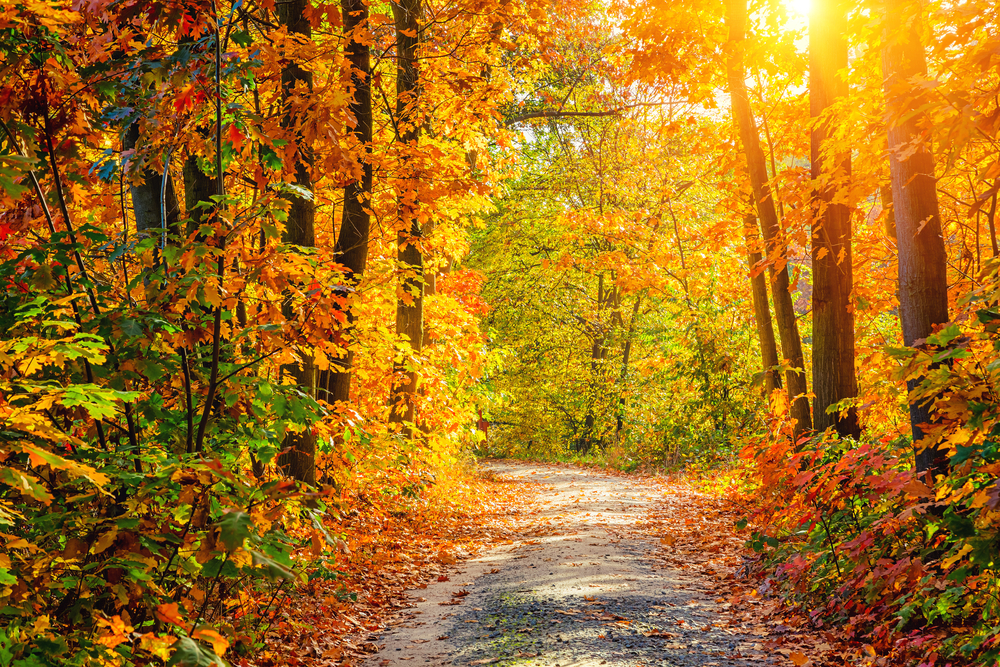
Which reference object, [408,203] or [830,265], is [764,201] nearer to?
[830,265]

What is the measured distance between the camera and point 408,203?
9.24 m

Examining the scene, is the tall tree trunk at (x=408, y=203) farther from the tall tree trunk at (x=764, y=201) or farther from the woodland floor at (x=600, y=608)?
the tall tree trunk at (x=764, y=201)

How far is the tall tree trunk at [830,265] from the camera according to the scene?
8055 millimetres

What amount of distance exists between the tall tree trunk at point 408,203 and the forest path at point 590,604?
3198 millimetres

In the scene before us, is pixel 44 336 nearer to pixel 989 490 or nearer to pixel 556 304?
pixel 989 490

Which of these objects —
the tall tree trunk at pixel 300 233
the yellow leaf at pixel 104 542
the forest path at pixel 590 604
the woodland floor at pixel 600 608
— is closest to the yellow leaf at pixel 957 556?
the woodland floor at pixel 600 608

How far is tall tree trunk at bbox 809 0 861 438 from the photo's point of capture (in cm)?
805

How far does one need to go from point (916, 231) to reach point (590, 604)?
4.24 m

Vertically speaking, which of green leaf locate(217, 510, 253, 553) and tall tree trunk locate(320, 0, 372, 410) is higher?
tall tree trunk locate(320, 0, 372, 410)

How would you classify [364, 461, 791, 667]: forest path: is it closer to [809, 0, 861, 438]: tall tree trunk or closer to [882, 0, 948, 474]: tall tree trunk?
[882, 0, 948, 474]: tall tree trunk

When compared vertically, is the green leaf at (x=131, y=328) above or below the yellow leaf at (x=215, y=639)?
above

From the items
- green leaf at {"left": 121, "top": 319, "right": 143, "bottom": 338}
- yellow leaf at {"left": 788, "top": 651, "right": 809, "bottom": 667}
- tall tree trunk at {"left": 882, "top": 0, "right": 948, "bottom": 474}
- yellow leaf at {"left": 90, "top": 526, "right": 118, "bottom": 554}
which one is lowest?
yellow leaf at {"left": 788, "top": 651, "right": 809, "bottom": 667}

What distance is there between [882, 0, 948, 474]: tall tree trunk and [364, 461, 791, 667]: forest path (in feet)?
7.62

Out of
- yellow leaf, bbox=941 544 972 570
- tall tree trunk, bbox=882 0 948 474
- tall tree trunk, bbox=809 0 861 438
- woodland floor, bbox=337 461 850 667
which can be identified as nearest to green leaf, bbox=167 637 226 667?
woodland floor, bbox=337 461 850 667
